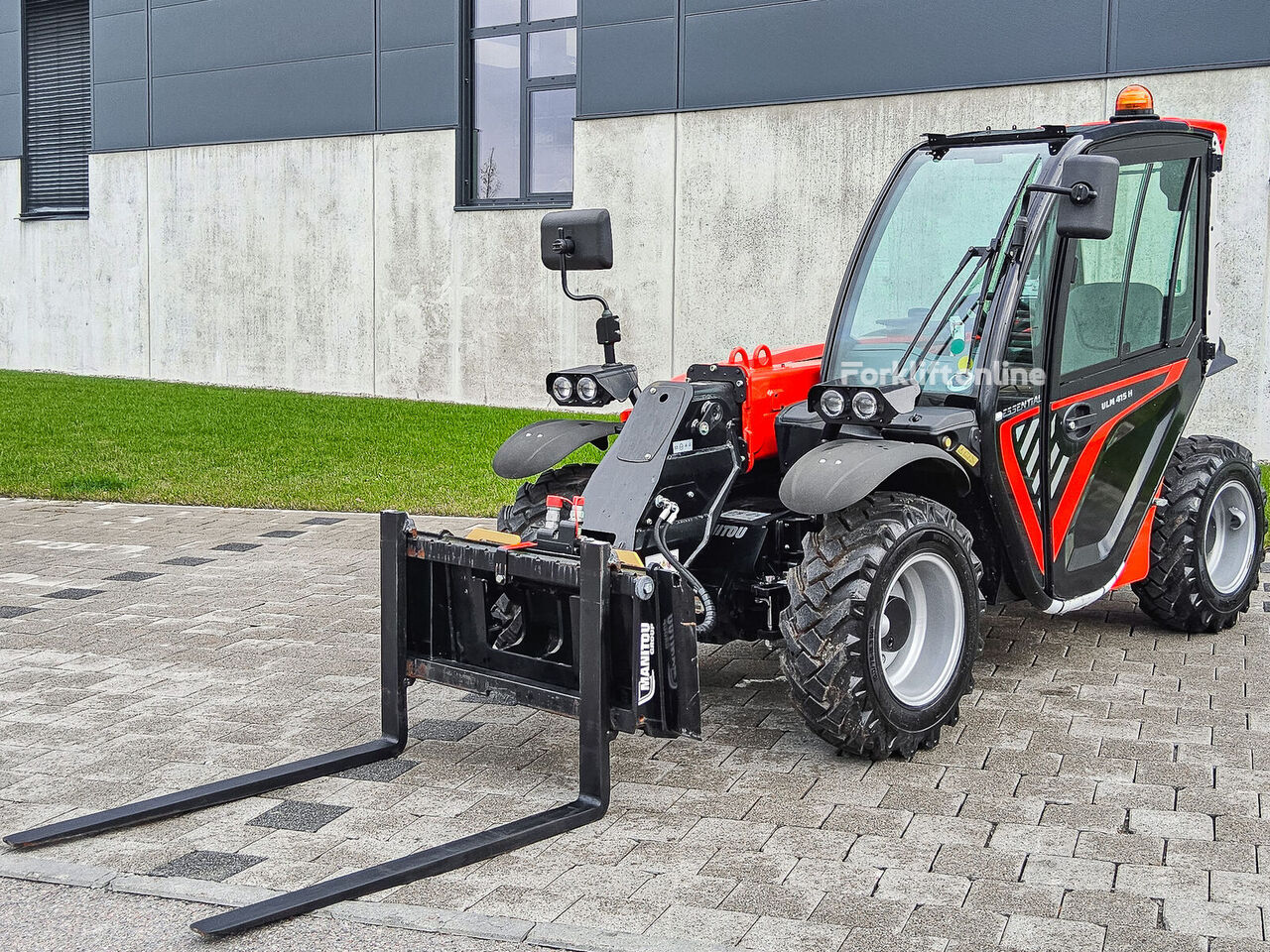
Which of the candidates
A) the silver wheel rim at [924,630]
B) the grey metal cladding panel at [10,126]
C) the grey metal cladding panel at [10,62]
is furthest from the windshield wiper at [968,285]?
the grey metal cladding panel at [10,62]

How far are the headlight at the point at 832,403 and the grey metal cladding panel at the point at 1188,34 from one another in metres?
9.56

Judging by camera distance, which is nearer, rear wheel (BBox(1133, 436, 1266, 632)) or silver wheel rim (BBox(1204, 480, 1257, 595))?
rear wheel (BBox(1133, 436, 1266, 632))

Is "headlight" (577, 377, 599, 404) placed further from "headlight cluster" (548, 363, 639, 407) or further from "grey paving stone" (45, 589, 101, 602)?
"grey paving stone" (45, 589, 101, 602)

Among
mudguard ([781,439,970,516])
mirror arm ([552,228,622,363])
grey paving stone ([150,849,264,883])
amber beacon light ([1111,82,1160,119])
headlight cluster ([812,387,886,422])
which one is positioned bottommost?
grey paving stone ([150,849,264,883])

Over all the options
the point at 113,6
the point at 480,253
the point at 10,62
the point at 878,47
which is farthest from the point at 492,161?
the point at 10,62

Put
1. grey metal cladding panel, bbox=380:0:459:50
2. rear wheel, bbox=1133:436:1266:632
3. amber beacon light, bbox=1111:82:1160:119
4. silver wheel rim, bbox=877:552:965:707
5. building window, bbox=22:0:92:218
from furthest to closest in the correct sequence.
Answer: building window, bbox=22:0:92:218 → grey metal cladding panel, bbox=380:0:459:50 → rear wheel, bbox=1133:436:1266:632 → amber beacon light, bbox=1111:82:1160:119 → silver wheel rim, bbox=877:552:965:707

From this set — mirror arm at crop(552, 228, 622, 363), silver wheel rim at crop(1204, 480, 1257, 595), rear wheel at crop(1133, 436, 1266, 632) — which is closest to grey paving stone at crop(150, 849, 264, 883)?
mirror arm at crop(552, 228, 622, 363)

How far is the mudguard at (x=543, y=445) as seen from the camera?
5926 mm

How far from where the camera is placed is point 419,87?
60.4 feet

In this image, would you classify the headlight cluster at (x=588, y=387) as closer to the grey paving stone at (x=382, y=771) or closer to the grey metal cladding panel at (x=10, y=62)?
the grey paving stone at (x=382, y=771)

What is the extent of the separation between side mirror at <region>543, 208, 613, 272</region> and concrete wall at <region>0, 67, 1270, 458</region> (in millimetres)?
9238

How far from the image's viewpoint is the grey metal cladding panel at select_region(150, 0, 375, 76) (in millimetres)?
19016

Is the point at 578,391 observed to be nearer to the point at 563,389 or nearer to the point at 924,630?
the point at 563,389

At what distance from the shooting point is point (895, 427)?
5.32m
